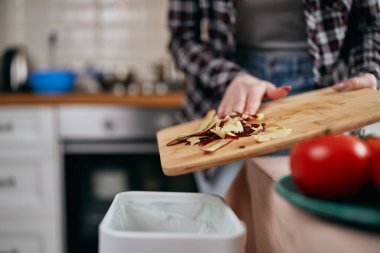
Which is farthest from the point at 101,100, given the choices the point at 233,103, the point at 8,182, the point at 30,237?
the point at 233,103

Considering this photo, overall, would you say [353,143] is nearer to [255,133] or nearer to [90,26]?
[255,133]

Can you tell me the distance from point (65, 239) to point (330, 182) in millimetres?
1811

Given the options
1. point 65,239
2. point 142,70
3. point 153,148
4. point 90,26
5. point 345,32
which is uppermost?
point 345,32

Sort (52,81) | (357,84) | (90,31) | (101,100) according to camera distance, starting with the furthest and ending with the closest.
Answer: (90,31)
(52,81)
(101,100)
(357,84)

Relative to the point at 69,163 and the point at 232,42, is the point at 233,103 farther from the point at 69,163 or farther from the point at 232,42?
the point at 69,163

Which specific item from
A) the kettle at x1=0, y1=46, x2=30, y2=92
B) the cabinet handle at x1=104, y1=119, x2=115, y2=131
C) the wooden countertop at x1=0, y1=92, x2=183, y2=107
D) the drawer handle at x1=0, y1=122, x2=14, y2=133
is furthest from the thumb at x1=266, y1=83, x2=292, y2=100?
the kettle at x1=0, y1=46, x2=30, y2=92

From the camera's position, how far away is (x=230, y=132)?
0.57 m

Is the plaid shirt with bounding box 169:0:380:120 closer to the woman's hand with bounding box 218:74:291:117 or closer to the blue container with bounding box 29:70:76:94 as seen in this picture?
the woman's hand with bounding box 218:74:291:117

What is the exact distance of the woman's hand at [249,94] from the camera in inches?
28.1

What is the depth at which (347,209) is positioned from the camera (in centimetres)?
35

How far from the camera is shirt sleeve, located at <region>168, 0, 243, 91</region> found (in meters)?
0.96

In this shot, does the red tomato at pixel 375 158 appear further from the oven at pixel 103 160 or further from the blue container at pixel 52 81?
the blue container at pixel 52 81

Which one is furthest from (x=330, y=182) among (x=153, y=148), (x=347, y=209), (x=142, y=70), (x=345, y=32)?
(x=142, y=70)

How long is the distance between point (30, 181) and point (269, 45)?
1.38 metres
